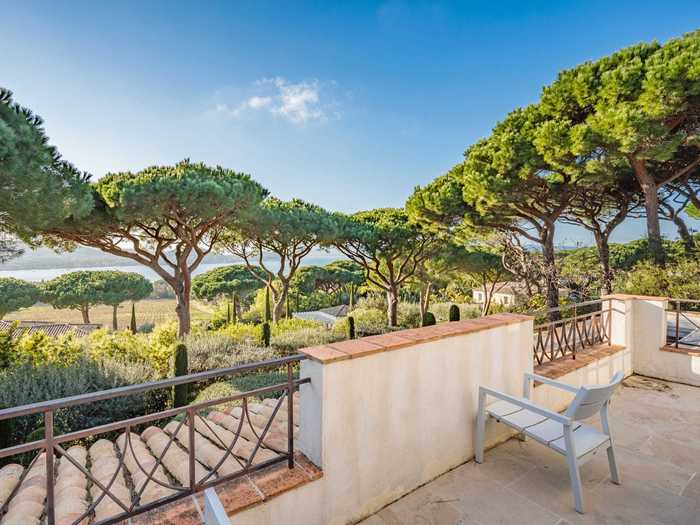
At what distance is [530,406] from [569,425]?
26 centimetres

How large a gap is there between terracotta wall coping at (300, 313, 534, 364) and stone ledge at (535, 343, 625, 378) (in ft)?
3.84

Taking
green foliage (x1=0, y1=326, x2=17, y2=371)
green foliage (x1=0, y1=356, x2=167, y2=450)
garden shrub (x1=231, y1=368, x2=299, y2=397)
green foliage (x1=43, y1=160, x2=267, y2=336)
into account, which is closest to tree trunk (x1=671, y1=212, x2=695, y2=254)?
garden shrub (x1=231, y1=368, x2=299, y2=397)

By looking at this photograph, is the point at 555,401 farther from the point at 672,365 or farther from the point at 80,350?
the point at 80,350

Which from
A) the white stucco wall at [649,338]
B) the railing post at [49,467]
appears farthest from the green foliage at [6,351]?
the white stucco wall at [649,338]

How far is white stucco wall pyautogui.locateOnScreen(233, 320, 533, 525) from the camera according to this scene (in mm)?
1798

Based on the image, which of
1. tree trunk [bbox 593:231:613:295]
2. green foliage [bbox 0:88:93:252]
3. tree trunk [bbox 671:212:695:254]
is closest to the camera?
green foliage [bbox 0:88:93:252]

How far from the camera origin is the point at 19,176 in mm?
5055

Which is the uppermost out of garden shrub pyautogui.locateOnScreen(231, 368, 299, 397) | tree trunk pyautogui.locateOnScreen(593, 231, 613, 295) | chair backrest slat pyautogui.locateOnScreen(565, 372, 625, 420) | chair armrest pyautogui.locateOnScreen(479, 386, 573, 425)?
tree trunk pyautogui.locateOnScreen(593, 231, 613, 295)

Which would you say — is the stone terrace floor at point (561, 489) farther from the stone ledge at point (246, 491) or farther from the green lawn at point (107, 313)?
the green lawn at point (107, 313)

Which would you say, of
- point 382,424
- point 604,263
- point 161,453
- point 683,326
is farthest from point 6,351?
point 604,263

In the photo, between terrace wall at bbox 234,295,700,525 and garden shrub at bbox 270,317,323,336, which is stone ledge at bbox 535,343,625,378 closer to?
terrace wall at bbox 234,295,700,525

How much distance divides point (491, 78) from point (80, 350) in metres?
10.3

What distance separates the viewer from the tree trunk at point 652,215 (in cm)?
792

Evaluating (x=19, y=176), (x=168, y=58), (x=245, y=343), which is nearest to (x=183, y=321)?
(x=245, y=343)
